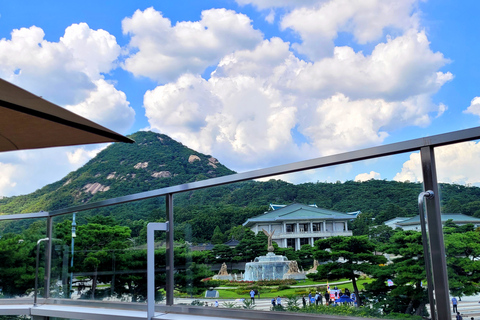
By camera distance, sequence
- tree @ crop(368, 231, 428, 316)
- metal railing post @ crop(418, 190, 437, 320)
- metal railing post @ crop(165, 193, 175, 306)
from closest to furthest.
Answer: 1. metal railing post @ crop(418, 190, 437, 320)
2. tree @ crop(368, 231, 428, 316)
3. metal railing post @ crop(165, 193, 175, 306)

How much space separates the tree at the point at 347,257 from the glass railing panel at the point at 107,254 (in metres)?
1.67

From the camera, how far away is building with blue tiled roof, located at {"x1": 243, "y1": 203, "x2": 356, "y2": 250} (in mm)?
2855

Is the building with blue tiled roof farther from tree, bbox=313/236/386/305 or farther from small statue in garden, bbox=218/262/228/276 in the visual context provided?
small statue in garden, bbox=218/262/228/276

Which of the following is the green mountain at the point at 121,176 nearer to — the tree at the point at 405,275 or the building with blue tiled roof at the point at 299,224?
the building with blue tiled roof at the point at 299,224

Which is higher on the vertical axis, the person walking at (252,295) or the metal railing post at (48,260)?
the metal railing post at (48,260)

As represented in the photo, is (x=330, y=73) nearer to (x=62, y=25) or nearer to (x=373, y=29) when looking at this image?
(x=373, y=29)

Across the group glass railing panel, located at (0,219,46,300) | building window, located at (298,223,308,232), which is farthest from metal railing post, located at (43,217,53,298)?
building window, located at (298,223,308,232)

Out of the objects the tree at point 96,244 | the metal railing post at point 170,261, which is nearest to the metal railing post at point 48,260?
the tree at point 96,244

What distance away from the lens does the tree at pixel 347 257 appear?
8.70 ft

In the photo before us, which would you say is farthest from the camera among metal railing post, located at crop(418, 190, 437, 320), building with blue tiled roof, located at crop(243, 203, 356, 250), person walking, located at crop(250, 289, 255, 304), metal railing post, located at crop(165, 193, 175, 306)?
metal railing post, located at crop(165, 193, 175, 306)

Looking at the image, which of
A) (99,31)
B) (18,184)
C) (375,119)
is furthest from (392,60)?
(18,184)

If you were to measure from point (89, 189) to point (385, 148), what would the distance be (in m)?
34.1

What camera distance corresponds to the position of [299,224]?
3055mm

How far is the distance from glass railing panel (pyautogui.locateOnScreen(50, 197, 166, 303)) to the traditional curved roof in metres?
1.14
